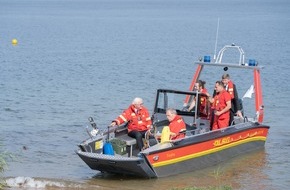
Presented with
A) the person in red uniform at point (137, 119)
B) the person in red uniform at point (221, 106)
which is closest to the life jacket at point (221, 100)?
the person in red uniform at point (221, 106)

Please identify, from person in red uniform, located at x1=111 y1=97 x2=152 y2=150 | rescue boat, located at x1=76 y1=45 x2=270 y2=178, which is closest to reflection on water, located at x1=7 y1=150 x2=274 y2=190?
rescue boat, located at x1=76 y1=45 x2=270 y2=178

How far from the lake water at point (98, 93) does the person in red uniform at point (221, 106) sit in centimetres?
84

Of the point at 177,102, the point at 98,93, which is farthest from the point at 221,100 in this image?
the point at 98,93

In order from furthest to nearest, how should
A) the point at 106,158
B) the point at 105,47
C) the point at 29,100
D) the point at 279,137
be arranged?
the point at 105,47 → the point at 29,100 → the point at 279,137 → the point at 106,158

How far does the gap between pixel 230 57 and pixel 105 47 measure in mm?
9891

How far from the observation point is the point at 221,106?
48.9 feet

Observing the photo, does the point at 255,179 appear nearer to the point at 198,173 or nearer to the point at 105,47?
the point at 198,173

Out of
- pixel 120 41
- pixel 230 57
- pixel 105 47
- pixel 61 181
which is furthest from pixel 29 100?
pixel 120 41

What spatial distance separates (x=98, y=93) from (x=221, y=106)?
1058 centimetres

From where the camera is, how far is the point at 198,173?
14039 millimetres

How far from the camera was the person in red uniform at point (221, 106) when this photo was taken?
48.8 feet

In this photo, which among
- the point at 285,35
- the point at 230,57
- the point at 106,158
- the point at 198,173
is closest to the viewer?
the point at 106,158

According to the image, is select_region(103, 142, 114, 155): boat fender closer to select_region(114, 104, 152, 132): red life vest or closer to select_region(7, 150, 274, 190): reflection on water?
select_region(7, 150, 274, 190): reflection on water

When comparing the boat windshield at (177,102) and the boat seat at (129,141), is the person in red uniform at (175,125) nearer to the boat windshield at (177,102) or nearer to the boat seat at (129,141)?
the boat seat at (129,141)
